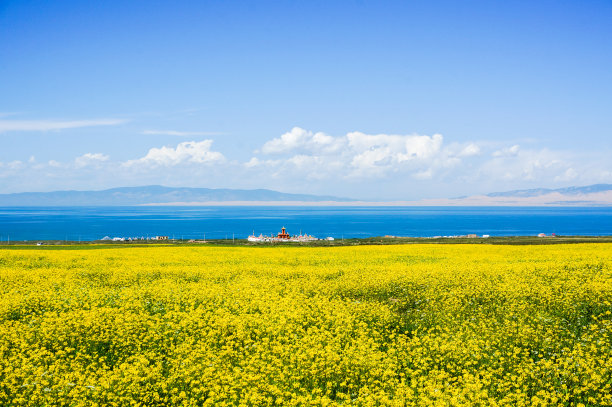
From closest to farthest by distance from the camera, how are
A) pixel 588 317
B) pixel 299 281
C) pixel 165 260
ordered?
pixel 588 317 → pixel 299 281 → pixel 165 260

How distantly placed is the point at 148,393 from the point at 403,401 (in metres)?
5.27

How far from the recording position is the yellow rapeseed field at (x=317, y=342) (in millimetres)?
9633

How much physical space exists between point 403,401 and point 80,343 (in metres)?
9.67

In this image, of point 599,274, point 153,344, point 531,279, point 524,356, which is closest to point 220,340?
point 153,344

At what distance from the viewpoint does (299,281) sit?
894 inches

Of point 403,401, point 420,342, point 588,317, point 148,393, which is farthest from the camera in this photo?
point 588,317

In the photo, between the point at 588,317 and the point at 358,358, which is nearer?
the point at 358,358

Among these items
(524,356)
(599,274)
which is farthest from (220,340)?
(599,274)

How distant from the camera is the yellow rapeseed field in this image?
31.6 ft

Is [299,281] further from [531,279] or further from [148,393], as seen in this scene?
[148,393]

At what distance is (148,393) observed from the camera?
955cm

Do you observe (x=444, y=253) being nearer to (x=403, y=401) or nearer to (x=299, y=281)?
(x=299, y=281)

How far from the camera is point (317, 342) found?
1259 centimetres

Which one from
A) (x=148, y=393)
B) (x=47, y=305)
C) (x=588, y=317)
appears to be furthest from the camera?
(x=47, y=305)
